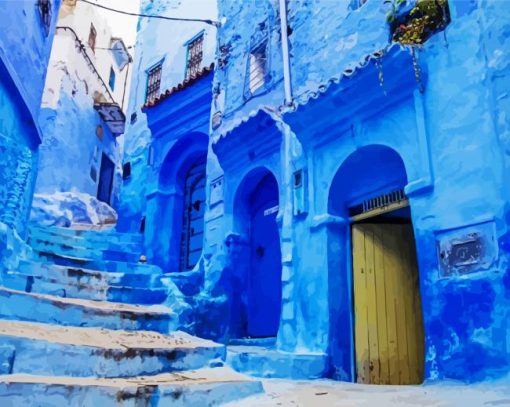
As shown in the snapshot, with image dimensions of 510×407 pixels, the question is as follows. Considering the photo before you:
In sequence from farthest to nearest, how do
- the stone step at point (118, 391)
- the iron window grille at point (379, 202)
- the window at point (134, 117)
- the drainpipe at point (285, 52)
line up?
1. the window at point (134, 117)
2. the drainpipe at point (285, 52)
3. the iron window grille at point (379, 202)
4. the stone step at point (118, 391)

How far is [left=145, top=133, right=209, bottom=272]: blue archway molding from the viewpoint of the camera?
1049cm

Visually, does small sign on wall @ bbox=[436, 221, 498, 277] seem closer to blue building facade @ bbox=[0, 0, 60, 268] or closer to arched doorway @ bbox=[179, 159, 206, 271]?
blue building facade @ bbox=[0, 0, 60, 268]

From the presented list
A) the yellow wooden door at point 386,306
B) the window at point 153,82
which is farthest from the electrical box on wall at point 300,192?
the window at point 153,82

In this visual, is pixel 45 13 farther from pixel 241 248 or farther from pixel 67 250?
pixel 241 248

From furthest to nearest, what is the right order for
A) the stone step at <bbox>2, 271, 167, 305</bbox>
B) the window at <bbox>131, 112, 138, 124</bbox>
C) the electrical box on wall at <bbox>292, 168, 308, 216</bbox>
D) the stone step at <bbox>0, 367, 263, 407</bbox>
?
the window at <bbox>131, 112, 138, 124</bbox>, the electrical box on wall at <bbox>292, 168, 308, 216</bbox>, the stone step at <bbox>2, 271, 167, 305</bbox>, the stone step at <bbox>0, 367, 263, 407</bbox>

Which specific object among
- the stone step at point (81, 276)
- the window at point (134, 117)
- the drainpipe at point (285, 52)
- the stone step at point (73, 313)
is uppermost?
the window at point (134, 117)

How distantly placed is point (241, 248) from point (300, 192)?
71.4 inches

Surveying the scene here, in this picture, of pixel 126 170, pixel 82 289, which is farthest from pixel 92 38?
pixel 82 289

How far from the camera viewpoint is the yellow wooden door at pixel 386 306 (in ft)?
17.6

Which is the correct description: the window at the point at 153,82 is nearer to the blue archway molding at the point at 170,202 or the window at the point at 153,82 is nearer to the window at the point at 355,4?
the blue archway molding at the point at 170,202

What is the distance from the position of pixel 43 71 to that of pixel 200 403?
6.05 meters

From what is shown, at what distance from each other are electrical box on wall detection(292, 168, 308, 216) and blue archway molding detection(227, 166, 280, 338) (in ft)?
2.55

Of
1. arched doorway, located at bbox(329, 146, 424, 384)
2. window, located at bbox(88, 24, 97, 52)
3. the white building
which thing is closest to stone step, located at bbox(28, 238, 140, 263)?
arched doorway, located at bbox(329, 146, 424, 384)

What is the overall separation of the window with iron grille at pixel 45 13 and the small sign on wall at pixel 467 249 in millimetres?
6154
